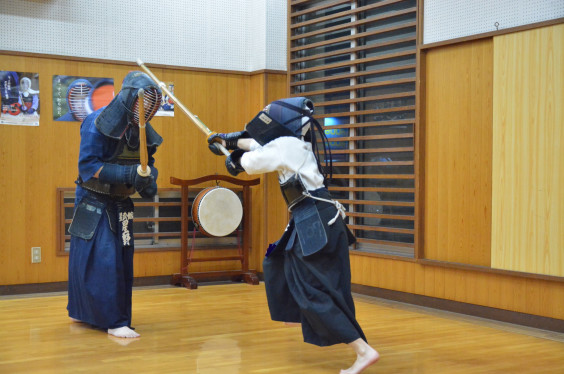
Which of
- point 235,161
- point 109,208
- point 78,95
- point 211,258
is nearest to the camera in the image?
point 235,161

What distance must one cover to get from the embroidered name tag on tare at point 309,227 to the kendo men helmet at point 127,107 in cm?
124

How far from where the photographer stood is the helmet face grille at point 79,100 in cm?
588

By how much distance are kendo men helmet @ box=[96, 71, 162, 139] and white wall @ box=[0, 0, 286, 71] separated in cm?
199

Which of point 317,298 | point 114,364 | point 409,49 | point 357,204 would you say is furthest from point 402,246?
point 114,364

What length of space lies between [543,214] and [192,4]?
3807 millimetres

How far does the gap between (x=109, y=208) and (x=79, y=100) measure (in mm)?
1955

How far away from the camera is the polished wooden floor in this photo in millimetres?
3545

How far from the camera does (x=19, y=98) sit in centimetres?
566

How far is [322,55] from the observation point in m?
6.14

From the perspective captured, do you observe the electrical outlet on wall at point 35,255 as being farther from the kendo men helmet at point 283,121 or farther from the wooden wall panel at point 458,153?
the wooden wall panel at point 458,153

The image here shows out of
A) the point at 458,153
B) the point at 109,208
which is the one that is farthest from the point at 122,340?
the point at 458,153

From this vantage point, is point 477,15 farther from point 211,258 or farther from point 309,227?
point 211,258

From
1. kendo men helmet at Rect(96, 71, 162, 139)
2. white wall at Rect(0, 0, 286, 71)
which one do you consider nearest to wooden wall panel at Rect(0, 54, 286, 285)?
white wall at Rect(0, 0, 286, 71)

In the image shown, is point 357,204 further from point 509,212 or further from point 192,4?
point 192,4
